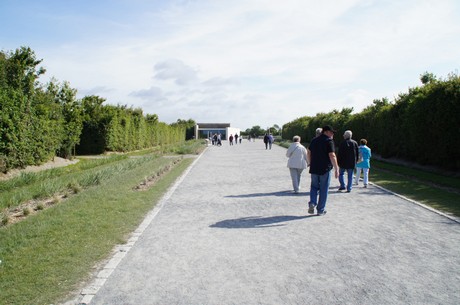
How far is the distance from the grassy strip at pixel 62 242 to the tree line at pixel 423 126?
12315 mm

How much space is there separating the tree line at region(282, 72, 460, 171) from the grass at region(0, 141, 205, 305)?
39.9 ft

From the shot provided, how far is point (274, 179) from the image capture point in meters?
14.9

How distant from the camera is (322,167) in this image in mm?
8516

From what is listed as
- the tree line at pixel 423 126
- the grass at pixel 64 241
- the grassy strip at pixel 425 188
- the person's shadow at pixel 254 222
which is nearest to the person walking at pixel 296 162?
the grassy strip at pixel 425 188

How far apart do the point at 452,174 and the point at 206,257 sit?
14.0m

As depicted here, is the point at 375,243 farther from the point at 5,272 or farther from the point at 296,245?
the point at 5,272

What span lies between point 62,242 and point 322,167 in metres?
5.26

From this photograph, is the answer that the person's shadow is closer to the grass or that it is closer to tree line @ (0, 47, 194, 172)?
the grass

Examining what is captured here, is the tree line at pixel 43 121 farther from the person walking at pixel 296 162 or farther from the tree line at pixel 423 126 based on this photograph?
the tree line at pixel 423 126

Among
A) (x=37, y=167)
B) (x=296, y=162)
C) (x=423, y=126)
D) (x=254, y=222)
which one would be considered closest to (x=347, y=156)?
(x=296, y=162)

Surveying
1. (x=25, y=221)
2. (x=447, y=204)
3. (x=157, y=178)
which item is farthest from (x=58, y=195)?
(x=447, y=204)

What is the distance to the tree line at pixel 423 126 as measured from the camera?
16.0 m

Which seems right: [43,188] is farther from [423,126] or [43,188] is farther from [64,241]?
[423,126]

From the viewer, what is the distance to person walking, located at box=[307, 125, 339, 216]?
334 inches
